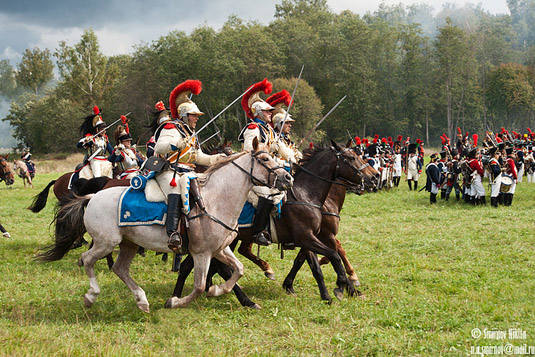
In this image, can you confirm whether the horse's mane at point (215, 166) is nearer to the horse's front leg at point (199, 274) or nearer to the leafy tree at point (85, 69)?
the horse's front leg at point (199, 274)

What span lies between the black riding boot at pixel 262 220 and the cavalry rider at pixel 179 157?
112cm

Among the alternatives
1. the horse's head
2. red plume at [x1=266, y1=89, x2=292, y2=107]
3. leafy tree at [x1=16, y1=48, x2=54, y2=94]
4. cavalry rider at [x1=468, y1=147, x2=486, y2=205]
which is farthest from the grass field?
leafy tree at [x1=16, y1=48, x2=54, y2=94]

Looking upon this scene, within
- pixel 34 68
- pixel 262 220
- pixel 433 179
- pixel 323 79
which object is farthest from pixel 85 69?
pixel 262 220

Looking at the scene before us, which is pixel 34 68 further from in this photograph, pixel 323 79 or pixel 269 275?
pixel 269 275

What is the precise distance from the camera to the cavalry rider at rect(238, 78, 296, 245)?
7457 millimetres

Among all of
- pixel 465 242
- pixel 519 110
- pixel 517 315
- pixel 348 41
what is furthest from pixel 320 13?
pixel 517 315

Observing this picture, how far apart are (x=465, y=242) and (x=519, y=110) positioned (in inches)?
2331

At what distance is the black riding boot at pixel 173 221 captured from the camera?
6301 millimetres

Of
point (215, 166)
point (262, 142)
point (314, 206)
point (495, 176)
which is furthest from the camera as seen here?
point (495, 176)

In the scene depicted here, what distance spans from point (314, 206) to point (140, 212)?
285 centimetres

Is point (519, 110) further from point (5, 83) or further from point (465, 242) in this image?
point (5, 83)

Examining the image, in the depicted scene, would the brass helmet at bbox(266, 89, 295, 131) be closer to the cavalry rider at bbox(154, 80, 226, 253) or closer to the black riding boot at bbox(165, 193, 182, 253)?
the cavalry rider at bbox(154, 80, 226, 253)

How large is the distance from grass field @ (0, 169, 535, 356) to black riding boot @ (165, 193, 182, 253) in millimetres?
1059

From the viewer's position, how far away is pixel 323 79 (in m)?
63.4
